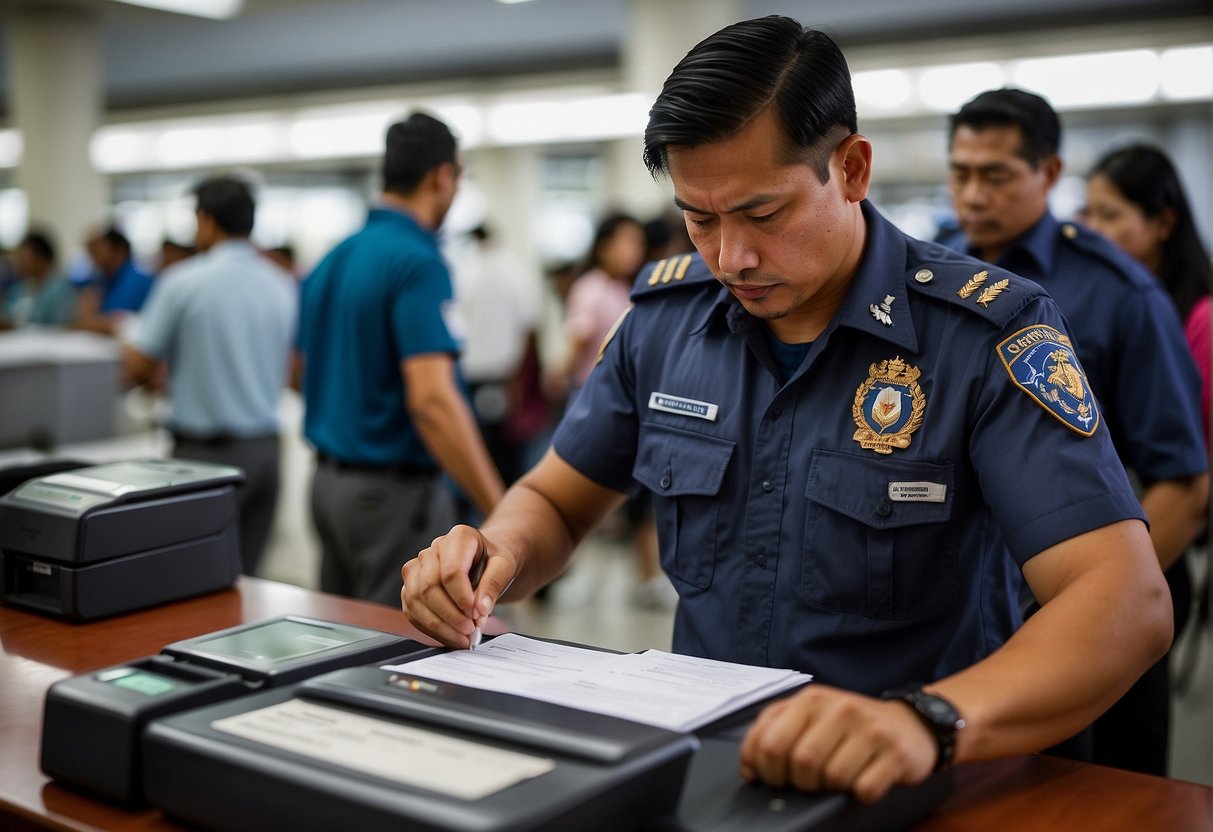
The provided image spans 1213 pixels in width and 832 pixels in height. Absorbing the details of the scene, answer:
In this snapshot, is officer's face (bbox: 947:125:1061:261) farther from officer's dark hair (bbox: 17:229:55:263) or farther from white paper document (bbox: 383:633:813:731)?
officer's dark hair (bbox: 17:229:55:263)

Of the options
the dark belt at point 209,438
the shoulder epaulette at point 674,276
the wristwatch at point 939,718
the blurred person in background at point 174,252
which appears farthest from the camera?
the blurred person in background at point 174,252

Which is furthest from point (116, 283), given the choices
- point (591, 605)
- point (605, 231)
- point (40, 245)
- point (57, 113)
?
point (591, 605)

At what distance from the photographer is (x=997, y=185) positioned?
7.42 ft

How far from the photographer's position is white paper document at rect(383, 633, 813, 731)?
101cm

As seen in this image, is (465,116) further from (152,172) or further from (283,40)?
(152,172)

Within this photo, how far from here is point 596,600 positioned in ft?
15.7

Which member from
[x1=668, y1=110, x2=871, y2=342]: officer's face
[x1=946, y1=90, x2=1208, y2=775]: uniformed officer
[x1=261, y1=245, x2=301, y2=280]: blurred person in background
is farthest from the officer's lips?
[x1=261, y1=245, x2=301, y2=280]: blurred person in background

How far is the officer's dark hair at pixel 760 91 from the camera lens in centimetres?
126

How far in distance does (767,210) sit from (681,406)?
353mm

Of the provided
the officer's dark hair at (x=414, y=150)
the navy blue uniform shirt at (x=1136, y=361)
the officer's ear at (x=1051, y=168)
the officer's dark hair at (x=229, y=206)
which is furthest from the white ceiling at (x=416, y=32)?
the navy blue uniform shirt at (x=1136, y=361)

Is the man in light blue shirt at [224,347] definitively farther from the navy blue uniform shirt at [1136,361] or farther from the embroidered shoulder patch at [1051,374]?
the embroidered shoulder patch at [1051,374]

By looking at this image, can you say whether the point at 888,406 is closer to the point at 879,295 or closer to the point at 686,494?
the point at 879,295

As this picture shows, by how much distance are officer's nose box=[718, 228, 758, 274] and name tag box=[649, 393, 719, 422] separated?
259 millimetres

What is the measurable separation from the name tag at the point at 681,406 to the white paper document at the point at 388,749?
67 centimetres
